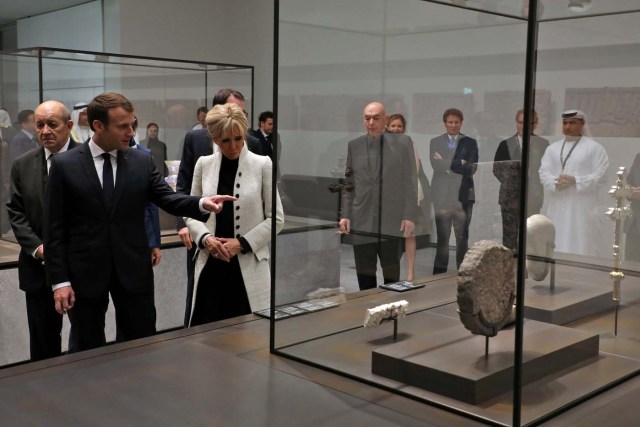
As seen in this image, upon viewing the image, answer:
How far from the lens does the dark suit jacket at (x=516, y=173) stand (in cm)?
169

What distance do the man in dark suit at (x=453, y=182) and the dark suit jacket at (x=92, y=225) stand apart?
37.8 inches

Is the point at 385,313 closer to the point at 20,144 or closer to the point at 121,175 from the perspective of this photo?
the point at 121,175

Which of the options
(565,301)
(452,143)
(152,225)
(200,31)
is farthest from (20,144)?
(200,31)

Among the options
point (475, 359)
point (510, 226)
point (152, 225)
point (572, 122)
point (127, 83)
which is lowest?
point (475, 359)

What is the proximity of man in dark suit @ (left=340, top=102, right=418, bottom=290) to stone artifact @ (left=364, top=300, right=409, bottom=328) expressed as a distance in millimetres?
143

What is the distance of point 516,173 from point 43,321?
7.13 feet

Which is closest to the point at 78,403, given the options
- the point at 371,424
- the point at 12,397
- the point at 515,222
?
the point at 12,397

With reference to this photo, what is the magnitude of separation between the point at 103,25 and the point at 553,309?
25.9 feet

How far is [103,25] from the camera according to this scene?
882cm

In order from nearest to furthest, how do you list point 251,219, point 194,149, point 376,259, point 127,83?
point 376,259 → point 251,219 → point 194,149 → point 127,83

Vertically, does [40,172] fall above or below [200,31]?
below

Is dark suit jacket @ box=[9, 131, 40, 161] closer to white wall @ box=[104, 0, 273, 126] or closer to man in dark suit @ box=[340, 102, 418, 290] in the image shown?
man in dark suit @ box=[340, 102, 418, 290]

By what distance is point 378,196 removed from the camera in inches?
92.7

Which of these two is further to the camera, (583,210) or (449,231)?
(449,231)
